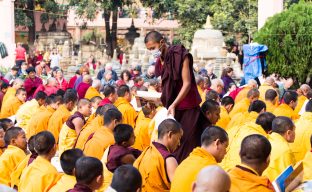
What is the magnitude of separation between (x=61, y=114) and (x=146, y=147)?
3.16 metres

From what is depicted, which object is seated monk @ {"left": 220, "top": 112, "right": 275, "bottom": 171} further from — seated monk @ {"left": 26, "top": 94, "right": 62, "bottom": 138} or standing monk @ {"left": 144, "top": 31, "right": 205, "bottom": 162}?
seated monk @ {"left": 26, "top": 94, "right": 62, "bottom": 138}

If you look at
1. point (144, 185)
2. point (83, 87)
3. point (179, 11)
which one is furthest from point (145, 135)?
point (179, 11)

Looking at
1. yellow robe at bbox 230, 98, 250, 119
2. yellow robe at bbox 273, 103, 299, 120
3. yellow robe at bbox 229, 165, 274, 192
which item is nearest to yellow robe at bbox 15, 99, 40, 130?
yellow robe at bbox 230, 98, 250, 119

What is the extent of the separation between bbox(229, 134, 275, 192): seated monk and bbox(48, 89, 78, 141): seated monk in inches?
201

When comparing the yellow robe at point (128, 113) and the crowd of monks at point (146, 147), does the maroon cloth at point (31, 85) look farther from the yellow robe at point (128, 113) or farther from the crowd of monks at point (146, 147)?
the yellow robe at point (128, 113)

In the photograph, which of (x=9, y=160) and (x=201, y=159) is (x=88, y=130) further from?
(x=201, y=159)

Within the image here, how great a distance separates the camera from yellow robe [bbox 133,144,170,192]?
650 cm

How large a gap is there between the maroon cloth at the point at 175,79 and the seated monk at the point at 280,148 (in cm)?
81

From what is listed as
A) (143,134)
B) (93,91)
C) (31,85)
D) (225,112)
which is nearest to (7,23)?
(31,85)

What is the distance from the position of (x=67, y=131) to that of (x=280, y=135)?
3004 millimetres

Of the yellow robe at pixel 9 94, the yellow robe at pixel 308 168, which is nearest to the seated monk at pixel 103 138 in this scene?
the yellow robe at pixel 308 168

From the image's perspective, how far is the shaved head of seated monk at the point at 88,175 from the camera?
5.74 metres

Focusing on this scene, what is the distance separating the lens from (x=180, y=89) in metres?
7.80

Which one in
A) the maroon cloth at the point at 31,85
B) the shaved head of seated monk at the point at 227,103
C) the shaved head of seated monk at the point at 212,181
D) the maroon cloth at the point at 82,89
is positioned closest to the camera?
the shaved head of seated monk at the point at 212,181
